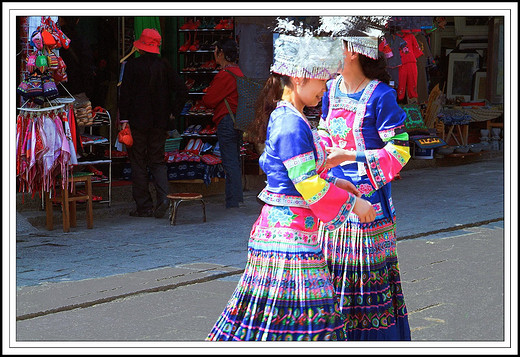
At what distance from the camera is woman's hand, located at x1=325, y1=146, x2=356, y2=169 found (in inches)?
179

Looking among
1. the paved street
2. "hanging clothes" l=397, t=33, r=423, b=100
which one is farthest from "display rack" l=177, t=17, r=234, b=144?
"hanging clothes" l=397, t=33, r=423, b=100

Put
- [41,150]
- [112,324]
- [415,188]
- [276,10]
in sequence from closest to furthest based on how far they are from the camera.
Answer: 1. [276,10]
2. [112,324]
3. [41,150]
4. [415,188]

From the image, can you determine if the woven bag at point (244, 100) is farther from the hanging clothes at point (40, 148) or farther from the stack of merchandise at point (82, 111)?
the hanging clothes at point (40, 148)

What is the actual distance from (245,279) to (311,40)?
3.88 feet

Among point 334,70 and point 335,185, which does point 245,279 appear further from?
point 334,70

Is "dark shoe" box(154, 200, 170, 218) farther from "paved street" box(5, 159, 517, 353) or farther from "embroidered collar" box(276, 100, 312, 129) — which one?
"embroidered collar" box(276, 100, 312, 129)

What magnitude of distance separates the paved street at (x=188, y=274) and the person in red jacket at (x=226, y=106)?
0.45 meters

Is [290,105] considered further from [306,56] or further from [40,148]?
[40,148]

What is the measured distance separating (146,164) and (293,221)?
243 inches

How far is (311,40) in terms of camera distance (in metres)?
4.12

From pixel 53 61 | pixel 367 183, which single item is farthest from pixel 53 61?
pixel 367 183

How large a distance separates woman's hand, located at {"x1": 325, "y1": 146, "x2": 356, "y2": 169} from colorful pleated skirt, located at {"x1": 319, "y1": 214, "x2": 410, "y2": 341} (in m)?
0.35

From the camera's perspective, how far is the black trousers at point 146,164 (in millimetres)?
9953

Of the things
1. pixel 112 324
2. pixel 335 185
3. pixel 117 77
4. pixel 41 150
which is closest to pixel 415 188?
pixel 117 77
